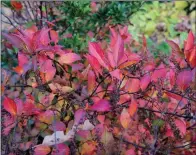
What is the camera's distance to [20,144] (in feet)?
4.60

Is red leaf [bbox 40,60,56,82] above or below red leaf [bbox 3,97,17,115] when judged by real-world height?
above

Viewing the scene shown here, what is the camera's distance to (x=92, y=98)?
Answer: 1.27 m

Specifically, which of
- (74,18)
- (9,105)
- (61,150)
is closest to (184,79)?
(61,150)

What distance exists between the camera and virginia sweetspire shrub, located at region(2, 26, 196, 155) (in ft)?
3.79

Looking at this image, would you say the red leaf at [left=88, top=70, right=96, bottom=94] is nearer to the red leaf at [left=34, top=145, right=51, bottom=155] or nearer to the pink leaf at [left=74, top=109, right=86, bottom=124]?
the pink leaf at [left=74, top=109, right=86, bottom=124]

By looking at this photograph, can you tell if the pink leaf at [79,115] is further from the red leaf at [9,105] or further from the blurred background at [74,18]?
the blurred background at [74,18]

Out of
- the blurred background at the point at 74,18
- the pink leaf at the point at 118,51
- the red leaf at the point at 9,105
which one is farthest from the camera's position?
the blurred background at the point at 74,18

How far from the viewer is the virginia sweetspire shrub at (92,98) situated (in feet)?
3.79

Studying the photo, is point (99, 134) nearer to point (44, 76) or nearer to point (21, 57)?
point (44, 76)

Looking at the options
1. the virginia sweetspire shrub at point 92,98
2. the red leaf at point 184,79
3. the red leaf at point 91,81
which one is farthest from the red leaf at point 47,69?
the red leaf at point 184,79

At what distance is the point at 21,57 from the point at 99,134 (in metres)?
0.38

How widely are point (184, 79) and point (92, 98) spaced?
1.01 feet

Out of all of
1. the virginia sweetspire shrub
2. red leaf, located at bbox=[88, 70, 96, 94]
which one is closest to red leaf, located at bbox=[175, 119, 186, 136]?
the virginia sweetspire shrub

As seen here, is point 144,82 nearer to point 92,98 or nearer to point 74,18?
point 92,98
